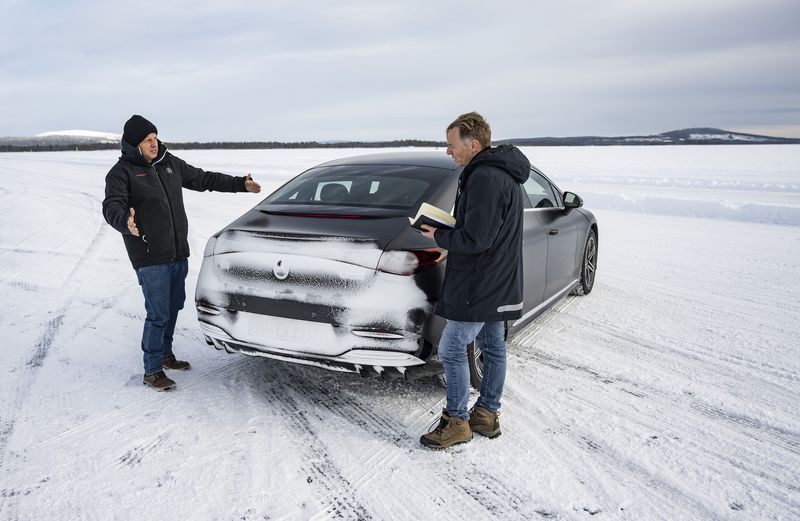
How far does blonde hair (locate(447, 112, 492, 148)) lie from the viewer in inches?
112

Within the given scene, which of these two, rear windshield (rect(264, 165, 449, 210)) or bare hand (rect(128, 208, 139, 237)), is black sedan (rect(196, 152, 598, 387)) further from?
bare hand (rect(128, 208, 139, 237))

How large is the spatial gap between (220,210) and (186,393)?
8761 millimetres

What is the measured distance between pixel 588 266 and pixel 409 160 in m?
2.64

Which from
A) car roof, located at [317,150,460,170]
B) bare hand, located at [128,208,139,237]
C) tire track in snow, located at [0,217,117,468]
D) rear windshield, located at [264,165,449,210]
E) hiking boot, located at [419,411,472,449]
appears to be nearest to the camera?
hiking boot, located at [419,411,472,449]

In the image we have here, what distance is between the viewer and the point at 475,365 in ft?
11.6

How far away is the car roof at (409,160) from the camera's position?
13.2ft

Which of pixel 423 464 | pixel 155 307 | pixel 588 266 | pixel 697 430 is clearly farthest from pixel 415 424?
pixel 588 266

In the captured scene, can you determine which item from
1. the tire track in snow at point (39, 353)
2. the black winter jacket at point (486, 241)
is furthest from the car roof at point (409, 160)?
the tire track in snow at point (39, 353)

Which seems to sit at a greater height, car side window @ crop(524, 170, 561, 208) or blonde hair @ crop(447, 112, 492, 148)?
blonde hair @ crop(447, 112, 492, 148)

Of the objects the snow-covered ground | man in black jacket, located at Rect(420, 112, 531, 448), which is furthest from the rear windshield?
the snow-covered ground

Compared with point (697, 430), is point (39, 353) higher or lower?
higher

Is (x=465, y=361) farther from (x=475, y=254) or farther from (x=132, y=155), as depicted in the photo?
(x=132, y=155)

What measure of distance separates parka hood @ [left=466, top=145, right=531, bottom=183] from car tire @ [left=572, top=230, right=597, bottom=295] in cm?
313

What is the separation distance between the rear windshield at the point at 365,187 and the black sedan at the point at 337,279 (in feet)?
0.04
